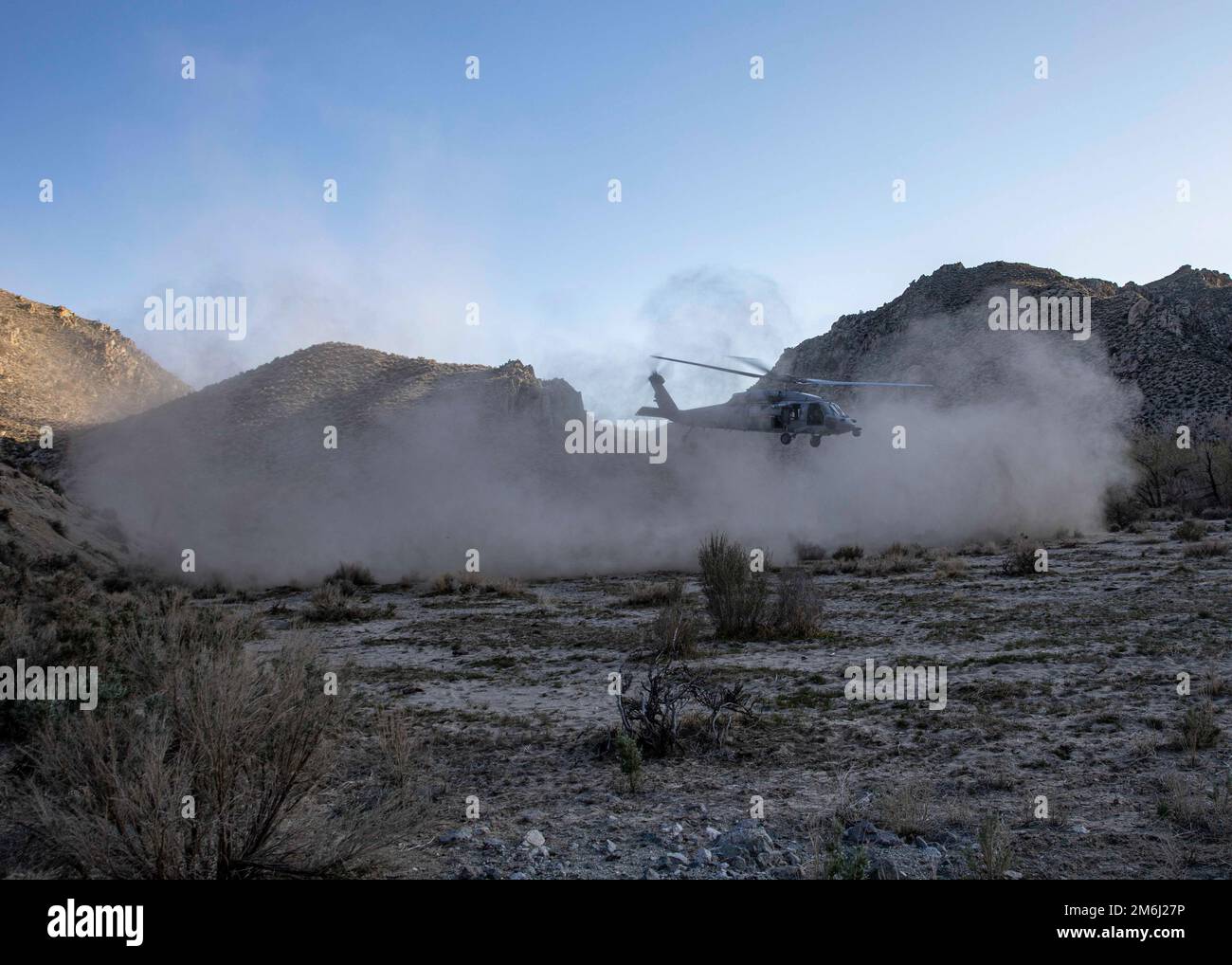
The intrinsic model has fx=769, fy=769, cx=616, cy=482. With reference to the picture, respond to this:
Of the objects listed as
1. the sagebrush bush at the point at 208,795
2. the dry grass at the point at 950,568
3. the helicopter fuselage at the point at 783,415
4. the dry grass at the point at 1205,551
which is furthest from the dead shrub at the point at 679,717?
the dry grass at the point at 1205,551

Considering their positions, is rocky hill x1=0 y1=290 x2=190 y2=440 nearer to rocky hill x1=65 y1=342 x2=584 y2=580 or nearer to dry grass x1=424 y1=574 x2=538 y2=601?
rocky hill x1=65 y1=342 x2=584 y2=580

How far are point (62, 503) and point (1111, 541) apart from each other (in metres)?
41.8

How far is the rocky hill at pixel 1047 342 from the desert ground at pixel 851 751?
133 feet

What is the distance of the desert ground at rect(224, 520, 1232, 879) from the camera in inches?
195

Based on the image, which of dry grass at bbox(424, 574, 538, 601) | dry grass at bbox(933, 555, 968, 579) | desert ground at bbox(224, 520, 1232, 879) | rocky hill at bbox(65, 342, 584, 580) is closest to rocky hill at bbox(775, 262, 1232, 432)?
dry grass at bbox(933, 555, 968, 579)

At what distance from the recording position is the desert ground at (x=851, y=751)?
4953 millimetres

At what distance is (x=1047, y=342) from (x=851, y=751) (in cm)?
6185

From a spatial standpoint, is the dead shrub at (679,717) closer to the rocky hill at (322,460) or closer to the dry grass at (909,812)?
the dry grass at (909,812)

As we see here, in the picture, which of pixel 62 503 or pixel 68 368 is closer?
pixel 62 503

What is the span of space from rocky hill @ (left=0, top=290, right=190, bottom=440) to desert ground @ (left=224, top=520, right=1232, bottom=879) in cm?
4455

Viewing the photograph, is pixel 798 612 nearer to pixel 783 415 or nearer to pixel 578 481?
pixel 783 415

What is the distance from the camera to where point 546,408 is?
55906mm
